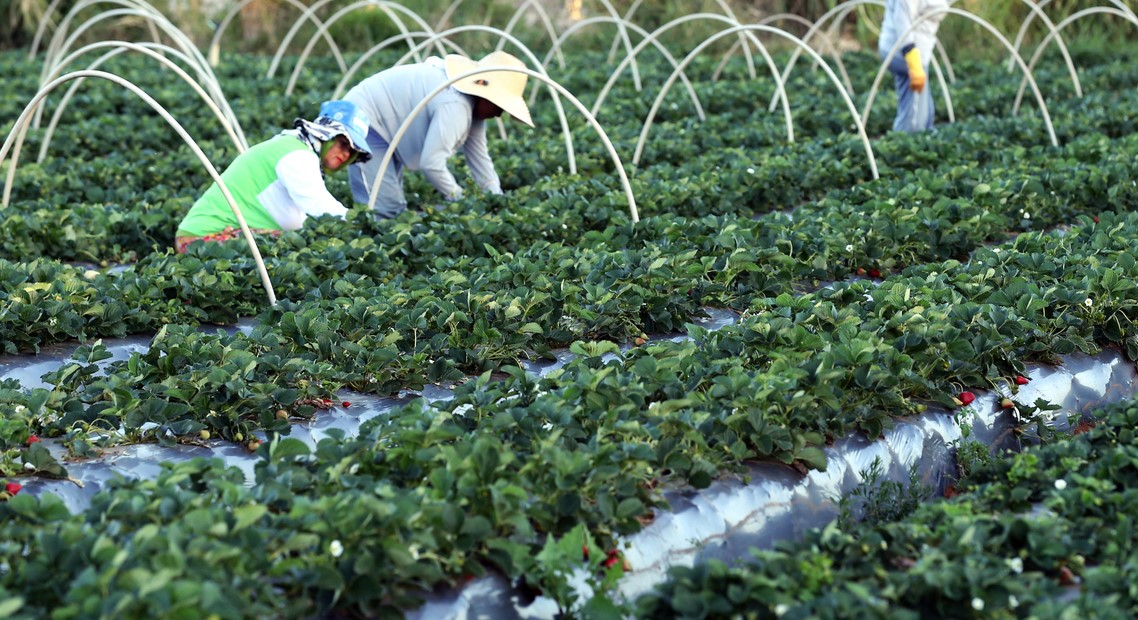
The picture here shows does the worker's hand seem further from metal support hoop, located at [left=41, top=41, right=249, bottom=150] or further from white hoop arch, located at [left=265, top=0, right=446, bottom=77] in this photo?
metal support hoop, located at [left=41, top=41, right=249, bottom=150]

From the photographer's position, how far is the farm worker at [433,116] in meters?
6.88

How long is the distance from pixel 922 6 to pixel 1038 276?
202 inches

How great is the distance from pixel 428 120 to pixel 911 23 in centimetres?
422

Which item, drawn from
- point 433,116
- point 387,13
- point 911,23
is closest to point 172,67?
point 433,116

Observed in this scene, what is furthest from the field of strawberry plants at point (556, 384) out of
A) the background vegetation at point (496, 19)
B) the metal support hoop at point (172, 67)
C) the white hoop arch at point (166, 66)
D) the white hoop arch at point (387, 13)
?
the background vegetation at point (496, 19)

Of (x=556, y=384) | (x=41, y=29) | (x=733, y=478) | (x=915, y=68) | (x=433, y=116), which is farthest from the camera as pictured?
(x=41, y=29)

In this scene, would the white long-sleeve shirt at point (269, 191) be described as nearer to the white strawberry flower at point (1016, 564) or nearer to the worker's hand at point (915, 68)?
the white strawberry flower at point (1016, 564)

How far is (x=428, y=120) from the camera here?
7.15m

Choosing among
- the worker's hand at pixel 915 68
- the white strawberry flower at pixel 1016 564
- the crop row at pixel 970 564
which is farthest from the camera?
the worker's hand at pixel 915 68

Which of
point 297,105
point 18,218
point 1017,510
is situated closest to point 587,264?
point 1017,510

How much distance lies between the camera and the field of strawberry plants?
284cm

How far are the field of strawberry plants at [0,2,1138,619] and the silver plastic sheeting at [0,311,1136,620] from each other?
29 millimetres

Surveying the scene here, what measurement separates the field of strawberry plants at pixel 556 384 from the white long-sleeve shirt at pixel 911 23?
6.14 ft

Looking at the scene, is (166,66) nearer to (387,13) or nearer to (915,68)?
(387,13)
